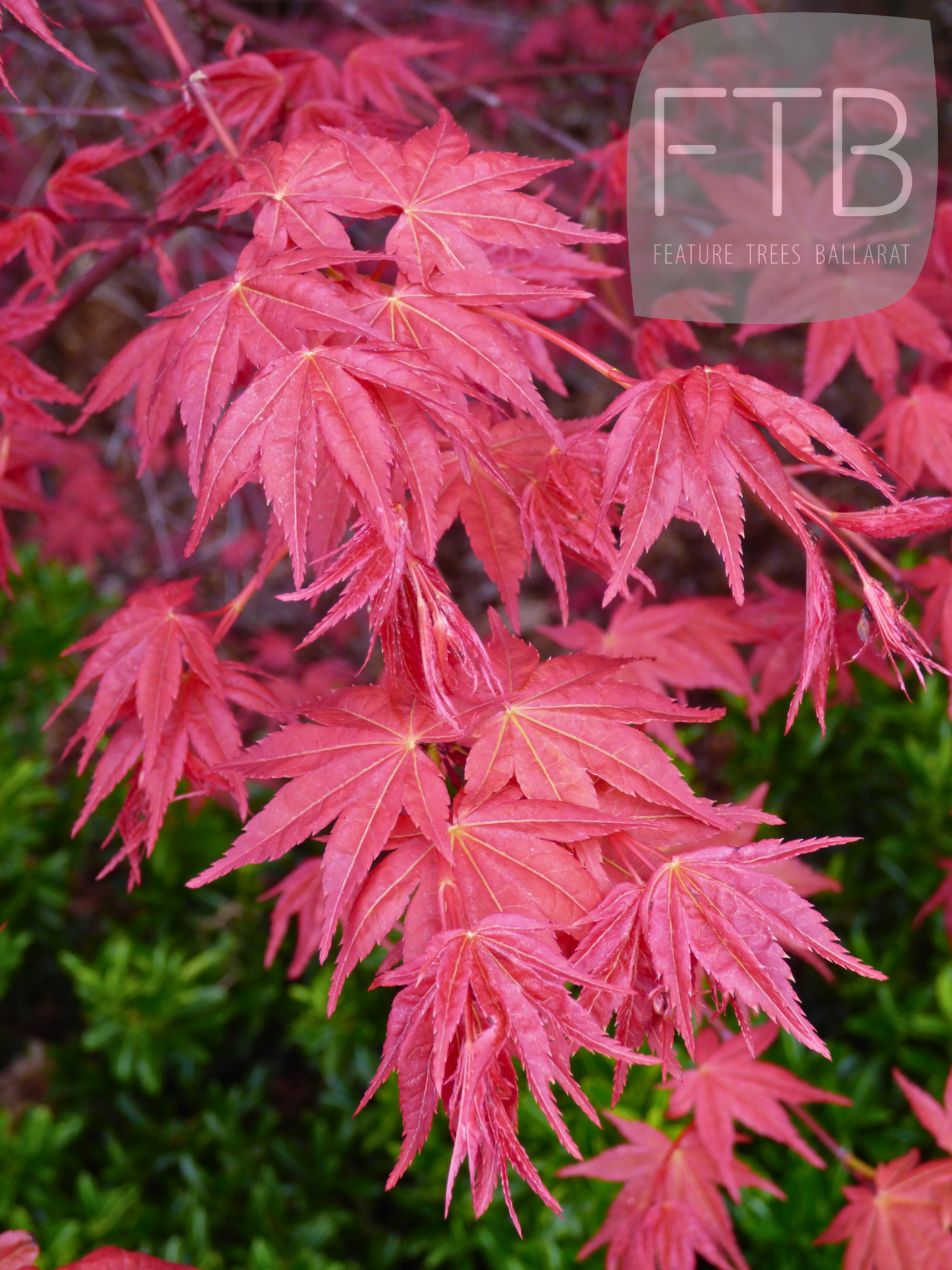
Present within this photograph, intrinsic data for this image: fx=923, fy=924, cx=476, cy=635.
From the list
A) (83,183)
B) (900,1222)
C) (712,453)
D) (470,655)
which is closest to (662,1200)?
(900,1222)

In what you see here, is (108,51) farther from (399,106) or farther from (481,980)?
(481,980)

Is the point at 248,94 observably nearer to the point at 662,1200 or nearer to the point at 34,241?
the point at 34,241

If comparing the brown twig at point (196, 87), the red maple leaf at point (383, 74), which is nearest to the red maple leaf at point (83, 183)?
the brown twig at point (196, 87)

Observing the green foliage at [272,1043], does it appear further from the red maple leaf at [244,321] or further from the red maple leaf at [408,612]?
the red maple leaf at [244,321]

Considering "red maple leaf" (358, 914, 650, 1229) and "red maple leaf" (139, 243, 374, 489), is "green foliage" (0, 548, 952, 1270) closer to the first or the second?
"red maple leaf" (358, 914, 650, 1229)

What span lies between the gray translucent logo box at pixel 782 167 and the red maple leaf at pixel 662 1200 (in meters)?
1.22

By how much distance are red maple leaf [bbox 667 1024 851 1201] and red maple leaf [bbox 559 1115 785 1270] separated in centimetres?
3

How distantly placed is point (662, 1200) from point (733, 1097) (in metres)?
0.17

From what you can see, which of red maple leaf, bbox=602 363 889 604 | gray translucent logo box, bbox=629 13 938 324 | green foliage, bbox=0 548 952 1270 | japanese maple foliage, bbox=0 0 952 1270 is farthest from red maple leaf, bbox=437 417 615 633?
green foliage, bbox=0 548 952 1270

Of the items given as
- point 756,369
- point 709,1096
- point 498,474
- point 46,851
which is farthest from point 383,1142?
point 756,369

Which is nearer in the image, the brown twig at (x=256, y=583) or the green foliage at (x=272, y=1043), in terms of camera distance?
the brown twig at (x=256, y=583)

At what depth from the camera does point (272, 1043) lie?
2.66 meters

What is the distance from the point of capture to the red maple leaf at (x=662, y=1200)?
4.09 ft

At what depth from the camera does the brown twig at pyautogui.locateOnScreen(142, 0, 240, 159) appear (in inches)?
48.8
